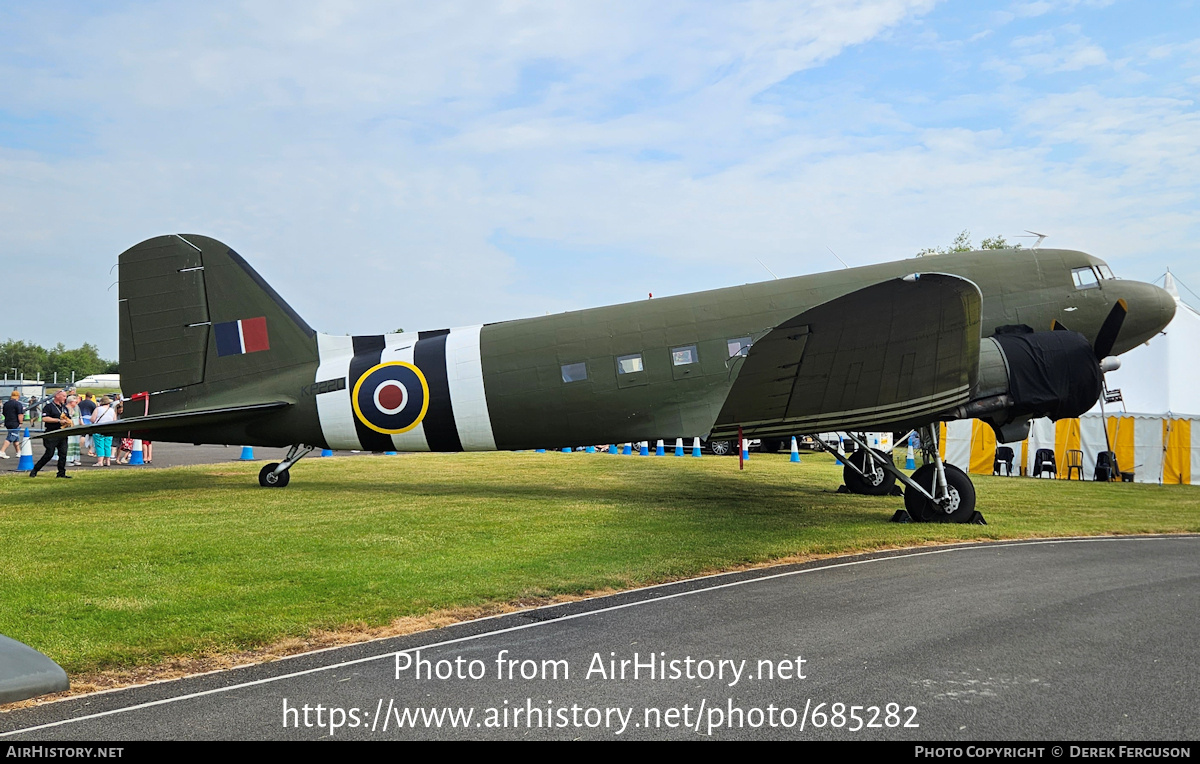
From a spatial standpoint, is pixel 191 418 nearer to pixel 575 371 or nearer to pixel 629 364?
pixel 575 371

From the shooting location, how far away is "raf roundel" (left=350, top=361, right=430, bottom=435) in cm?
1431

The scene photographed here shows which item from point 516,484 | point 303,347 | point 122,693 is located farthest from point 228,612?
point 516,484

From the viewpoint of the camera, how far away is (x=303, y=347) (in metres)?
15.0

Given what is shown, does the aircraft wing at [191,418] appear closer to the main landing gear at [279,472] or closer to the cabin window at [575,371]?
the main landing gear at [279,472]

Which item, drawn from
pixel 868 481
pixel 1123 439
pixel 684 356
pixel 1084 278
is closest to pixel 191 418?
pixel 684 356

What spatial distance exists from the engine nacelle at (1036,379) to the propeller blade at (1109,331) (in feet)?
2.98

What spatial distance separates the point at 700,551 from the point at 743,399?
2.61 metres

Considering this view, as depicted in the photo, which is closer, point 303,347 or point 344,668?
point 344,668

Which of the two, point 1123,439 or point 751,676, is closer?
point 751,676

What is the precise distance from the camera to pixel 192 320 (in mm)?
14391

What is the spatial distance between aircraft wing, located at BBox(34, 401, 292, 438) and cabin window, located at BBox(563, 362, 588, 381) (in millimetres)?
5088

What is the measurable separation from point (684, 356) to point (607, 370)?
4.30ft

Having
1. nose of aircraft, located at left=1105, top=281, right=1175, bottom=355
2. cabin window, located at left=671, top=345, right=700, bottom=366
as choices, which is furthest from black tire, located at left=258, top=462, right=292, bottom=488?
nose of aircraft, located at left=1105, top=281, right=1175, bottom=355
